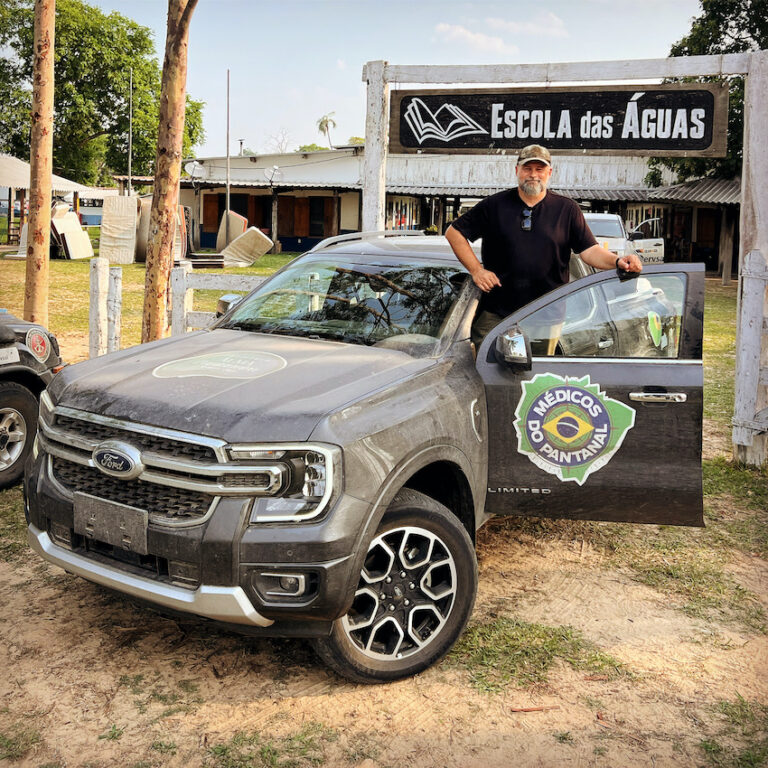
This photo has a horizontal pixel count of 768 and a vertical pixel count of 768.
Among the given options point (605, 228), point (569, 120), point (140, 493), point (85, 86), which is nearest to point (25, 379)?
point (140, 493)

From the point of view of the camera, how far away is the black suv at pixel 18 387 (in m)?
5.60

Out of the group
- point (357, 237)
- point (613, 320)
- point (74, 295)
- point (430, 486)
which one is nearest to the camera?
point (430, 486)

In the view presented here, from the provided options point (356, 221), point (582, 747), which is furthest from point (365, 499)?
point (356, 221)

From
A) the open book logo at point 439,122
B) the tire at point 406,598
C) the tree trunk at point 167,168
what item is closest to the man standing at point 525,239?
the tire at point 406,598

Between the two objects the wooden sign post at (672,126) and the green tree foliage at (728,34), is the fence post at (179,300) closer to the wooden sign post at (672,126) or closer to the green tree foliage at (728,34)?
the wooden sign post at (672,126)

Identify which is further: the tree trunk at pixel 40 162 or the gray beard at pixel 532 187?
the tree trunk at pixel 40 162

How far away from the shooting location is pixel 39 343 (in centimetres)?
586

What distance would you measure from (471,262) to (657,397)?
118cm

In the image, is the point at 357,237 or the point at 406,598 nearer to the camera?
the point at 406,598

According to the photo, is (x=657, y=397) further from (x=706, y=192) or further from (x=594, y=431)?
(x=706, y=192)

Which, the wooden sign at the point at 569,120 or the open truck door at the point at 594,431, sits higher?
the wooden sign at the point at 569,120

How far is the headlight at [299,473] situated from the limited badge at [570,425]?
49.7 inches

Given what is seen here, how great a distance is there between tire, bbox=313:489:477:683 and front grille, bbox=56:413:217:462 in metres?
0.73

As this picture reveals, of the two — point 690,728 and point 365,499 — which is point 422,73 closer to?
point 365,499
